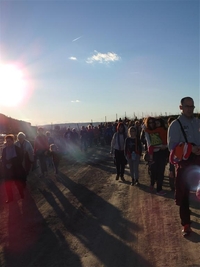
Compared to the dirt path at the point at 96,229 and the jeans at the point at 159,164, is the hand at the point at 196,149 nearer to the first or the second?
the dirt path at the point at 96,229

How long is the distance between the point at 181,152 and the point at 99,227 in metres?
2.26

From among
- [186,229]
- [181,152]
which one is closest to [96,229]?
[186,229]

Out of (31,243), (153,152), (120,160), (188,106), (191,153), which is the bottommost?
(31,243)

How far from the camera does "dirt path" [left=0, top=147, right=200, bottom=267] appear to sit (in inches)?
168

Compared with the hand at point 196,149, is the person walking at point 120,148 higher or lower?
lower

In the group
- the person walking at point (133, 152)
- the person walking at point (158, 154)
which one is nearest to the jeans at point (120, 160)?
the person walking at point (133, 152)

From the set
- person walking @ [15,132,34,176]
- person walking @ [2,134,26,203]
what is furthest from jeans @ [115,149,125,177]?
person walking @ [2,134,26,203]

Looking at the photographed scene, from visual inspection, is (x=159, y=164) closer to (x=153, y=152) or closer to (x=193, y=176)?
(x=153, y=152)

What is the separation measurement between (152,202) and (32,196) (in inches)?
140

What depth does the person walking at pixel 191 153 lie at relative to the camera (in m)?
4.60

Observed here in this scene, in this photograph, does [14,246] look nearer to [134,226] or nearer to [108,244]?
[108,244]

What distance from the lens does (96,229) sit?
17.9ft

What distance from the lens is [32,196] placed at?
834 cm

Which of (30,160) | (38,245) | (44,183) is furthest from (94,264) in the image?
(44,183)
